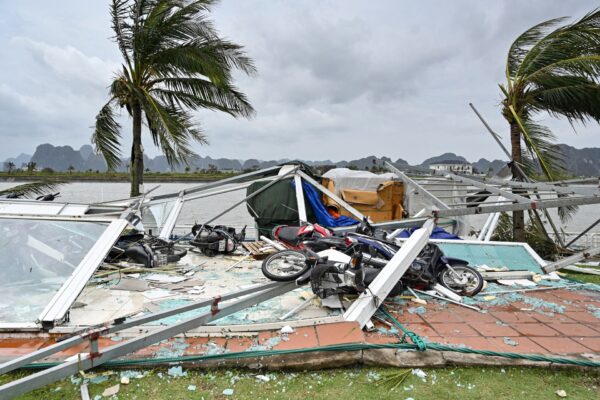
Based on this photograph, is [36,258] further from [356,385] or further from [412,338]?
[412,338]

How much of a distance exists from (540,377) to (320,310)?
215 centimetres

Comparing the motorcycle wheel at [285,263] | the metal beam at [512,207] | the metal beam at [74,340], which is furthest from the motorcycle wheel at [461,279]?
the metal beam at [74,340]

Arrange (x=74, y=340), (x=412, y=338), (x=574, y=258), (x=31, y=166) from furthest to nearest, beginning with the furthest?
(x=31, y=166) < (x=574, y=258) < (x=412, y=338) < (x=74, y=340)

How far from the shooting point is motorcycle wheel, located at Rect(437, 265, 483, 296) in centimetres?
505

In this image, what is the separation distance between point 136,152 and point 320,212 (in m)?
5.11

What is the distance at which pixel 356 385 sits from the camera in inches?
113

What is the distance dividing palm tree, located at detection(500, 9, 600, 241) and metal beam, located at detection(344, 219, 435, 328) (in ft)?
18.5

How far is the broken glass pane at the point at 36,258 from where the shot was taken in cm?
382

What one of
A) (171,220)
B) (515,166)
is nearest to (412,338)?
(171,220)

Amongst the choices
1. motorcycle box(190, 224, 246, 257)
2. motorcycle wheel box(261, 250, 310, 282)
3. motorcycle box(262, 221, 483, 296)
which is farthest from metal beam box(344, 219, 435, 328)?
motorcycle box(190, 224, 246, 257)

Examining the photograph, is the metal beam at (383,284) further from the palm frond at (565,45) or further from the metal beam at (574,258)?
the palm frond at (565,45)

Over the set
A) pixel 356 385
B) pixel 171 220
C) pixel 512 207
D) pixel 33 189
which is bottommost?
pixel 356 385

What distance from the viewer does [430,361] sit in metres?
3.13

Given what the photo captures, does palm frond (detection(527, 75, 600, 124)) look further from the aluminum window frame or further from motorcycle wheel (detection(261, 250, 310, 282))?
the aluminum window frame
